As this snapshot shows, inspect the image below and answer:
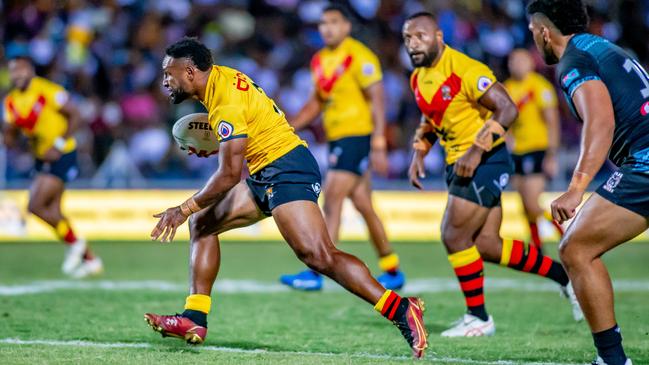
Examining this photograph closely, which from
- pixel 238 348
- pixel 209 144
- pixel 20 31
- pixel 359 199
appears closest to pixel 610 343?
pixel 238 348

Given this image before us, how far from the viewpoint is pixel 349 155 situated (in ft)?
→ 34.7

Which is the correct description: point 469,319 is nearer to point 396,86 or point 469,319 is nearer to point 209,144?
point 209,144

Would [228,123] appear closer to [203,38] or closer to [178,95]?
[178,95]

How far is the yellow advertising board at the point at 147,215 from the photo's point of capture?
15961mm

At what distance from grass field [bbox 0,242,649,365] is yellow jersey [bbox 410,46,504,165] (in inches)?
63.8

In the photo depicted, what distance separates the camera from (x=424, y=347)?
631 cm

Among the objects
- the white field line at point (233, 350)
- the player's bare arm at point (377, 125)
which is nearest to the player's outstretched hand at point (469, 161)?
the white field line at point (233, 350)

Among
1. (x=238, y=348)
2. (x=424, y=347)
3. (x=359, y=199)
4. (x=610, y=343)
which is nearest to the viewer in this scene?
(x=610, y=343)

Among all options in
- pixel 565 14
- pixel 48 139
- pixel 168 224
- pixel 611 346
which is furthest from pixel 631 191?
pixel 48 139

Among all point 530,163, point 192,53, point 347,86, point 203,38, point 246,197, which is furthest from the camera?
point 203,38

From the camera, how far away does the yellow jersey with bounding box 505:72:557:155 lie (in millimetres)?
12711

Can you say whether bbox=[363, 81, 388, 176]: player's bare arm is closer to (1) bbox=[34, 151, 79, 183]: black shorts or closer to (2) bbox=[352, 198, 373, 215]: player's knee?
(2) bbox=[352, 198, 373, 215]: player's knee

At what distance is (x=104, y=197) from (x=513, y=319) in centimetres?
938

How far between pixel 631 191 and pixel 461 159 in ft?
6.91
